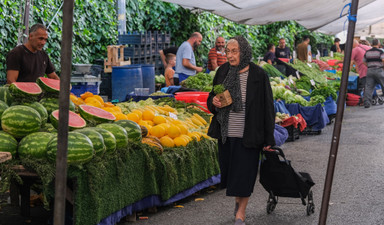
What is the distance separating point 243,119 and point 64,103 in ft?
11.8

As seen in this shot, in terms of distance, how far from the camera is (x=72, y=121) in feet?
19.6

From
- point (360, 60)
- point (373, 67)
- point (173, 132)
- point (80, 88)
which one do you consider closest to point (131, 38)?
point (80, 88)

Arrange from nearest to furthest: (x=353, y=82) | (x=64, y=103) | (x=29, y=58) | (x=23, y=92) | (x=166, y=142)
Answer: (x=64, y=103) < (x=23, y=92) < (x=166, y=142) < (x=29, y=58) < (x=353, y=82)

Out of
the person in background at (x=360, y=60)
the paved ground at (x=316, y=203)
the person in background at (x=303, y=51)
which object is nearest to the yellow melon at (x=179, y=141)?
the paved ground at (x=316, y=203)

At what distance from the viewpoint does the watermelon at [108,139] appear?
5.83m

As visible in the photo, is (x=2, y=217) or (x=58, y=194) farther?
(x=2, y=217)

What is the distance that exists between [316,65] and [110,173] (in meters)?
15.4

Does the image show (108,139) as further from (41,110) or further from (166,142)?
(166,142)

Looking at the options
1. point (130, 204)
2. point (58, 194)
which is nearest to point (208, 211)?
point (130, 204)

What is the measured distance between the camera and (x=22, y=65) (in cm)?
797

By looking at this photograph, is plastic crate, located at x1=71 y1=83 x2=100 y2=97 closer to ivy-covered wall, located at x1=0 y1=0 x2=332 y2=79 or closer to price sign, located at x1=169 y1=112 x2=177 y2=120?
ivy-covered wall, located at x1=0 y1=0 x2=332 y2=79

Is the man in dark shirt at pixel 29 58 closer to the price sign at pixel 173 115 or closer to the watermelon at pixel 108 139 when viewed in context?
the price sign at pixel 173 115

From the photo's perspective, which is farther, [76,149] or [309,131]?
[309,131]

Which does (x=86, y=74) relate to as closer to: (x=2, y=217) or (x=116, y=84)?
(x=116, y=84)
